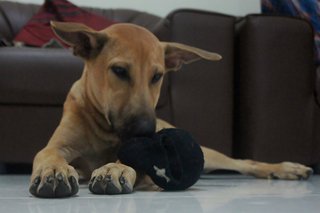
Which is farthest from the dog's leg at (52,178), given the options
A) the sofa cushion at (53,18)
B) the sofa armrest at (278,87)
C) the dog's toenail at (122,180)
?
the sofa cushion at (53,18)

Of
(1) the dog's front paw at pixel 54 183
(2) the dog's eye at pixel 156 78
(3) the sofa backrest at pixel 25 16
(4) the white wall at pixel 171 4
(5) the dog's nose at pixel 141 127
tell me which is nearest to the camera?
(1) the dog's front paw at pixel 54 183

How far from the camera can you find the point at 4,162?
7.81ft

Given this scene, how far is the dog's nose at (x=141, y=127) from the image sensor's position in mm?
1605

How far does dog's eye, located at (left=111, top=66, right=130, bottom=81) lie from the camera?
5.51 feet

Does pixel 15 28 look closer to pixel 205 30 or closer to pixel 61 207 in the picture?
pixel 205 30

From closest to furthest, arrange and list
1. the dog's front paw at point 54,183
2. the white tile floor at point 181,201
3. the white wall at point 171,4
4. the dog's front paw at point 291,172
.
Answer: the white tile floor at point 181,201
the dog's front paw at point 54,183
the dog's front paw at point 291,172
the white wall at point 171,4

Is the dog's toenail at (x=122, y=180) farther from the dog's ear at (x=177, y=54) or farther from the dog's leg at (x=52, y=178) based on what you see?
the dog's ear at (x=177, y=54)

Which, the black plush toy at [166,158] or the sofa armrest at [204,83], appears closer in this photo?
the black plush toy at [166,158]

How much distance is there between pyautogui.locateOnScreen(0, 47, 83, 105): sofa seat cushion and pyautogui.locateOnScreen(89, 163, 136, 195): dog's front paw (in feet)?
3.10

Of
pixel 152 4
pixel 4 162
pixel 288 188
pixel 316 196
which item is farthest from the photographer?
pixel 152 4

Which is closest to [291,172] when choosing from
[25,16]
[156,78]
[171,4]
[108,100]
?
[156,78]

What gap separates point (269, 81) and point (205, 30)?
371 millimetres

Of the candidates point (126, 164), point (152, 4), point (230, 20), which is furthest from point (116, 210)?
point (152, 4)

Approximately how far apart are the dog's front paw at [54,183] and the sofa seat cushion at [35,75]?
0.97 m
